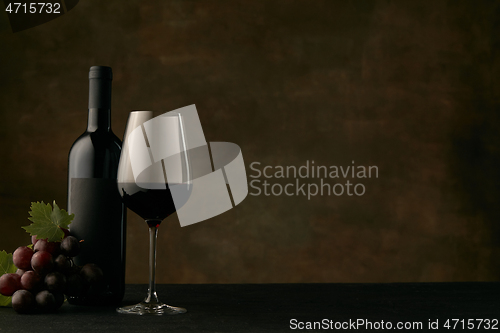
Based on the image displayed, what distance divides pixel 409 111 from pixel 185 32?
3.75 ft

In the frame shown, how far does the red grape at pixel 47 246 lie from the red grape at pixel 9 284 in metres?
0.05

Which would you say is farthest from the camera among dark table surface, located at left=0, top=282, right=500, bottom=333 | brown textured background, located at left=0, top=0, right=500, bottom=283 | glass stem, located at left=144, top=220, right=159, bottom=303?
brown textured background, located at left=0, top=0, right=500, bottom=283

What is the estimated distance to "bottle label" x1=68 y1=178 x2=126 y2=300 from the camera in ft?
2.62

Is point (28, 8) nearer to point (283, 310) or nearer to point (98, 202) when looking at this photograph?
point (98, 202)

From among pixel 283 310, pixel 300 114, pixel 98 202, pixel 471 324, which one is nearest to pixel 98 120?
pixel 98 202

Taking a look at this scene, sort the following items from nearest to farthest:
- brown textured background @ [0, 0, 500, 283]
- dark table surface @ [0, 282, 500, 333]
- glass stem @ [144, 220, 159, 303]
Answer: dark table surface @ [0, 282, 500, 333] → glass stem @ [144, 220, 159, 303] → brown textured background @ [0, 0, 500, 283]

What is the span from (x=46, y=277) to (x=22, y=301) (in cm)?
4

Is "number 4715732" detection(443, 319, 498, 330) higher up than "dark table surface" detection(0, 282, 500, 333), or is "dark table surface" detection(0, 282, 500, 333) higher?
"dark table surface" detection(0, 282, 500, 333)

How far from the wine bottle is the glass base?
79 millimetres

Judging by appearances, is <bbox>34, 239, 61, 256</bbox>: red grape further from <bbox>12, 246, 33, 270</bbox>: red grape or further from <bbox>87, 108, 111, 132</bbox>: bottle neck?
<bbox>87, 108, 111, 132</bbox>: bottle neck

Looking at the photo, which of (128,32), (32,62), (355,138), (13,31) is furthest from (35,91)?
(355,138)

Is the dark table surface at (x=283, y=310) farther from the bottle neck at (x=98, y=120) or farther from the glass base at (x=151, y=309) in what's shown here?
the bottle neck at (x=98, y=120)

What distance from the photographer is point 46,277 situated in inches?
29.1

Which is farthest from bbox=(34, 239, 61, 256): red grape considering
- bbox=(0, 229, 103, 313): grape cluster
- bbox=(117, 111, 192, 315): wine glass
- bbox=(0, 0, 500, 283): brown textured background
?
bbox=(0, 0, 500, 283): brown textured background
